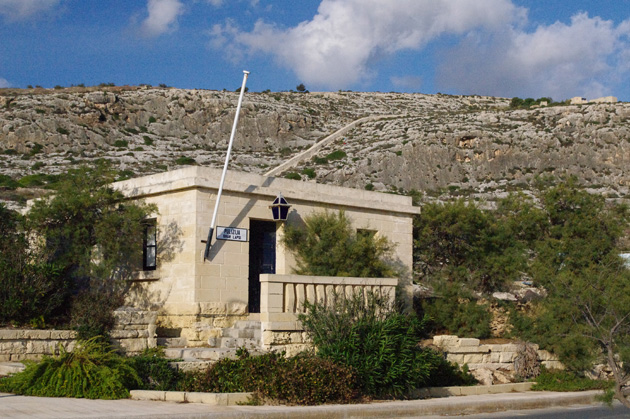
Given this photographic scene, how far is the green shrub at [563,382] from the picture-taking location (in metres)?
16.6

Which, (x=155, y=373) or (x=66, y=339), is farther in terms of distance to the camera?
(x=66, y=339)

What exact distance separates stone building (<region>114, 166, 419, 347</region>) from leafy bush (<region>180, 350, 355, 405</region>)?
242 cm

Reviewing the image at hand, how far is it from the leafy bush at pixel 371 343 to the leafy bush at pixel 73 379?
3614 millimetres

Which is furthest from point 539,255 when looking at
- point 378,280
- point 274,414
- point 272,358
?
point 274,414

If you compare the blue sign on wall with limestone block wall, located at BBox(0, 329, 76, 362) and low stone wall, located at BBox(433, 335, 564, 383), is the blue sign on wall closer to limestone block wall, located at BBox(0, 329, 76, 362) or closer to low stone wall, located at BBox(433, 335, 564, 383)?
limestone block wall, located at BBox(0, 329, 76, 362)

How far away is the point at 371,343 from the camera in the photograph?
41.6 ft

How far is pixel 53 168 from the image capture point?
52.1 meters

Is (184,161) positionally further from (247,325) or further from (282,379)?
(282,379)

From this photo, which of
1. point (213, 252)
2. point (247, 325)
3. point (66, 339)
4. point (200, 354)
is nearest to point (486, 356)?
point (247, 325)

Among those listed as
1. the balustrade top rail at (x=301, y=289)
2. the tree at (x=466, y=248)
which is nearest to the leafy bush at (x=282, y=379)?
the balustrade top rail at (x=301, y=289)

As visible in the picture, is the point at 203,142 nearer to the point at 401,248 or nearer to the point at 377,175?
the point at 377,175

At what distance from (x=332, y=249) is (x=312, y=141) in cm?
5778

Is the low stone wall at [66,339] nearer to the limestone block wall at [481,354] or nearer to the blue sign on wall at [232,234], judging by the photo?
the blue sign on wall at [232,234]

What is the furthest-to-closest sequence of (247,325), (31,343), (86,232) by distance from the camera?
(86,232) < (247,325) < (31,343)
